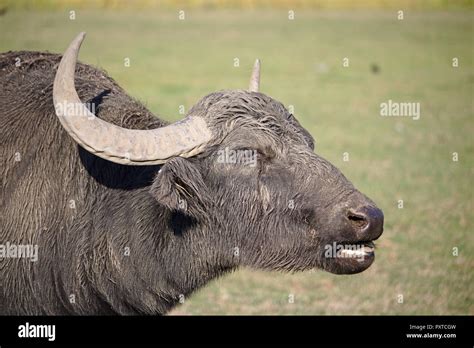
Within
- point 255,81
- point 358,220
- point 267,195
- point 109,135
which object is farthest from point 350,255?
point 255,81

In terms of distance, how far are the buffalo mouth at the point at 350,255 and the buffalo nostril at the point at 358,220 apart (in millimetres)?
137

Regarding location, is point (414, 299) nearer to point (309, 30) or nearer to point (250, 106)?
point (250, 106)

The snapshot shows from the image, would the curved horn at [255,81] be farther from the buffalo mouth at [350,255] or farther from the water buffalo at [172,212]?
the buffalo mouth at [350,255]

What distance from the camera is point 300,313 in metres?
8.49

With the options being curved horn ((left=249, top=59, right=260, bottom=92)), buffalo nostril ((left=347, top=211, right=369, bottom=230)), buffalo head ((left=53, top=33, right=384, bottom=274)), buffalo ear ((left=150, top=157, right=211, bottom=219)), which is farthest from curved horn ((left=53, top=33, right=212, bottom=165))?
curved horn ((left=249, top=59, right=260, bottom=92))

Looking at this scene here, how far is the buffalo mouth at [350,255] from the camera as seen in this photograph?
5324 millimetres

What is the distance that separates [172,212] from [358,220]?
1.30 metres

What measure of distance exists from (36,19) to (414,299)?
109ft

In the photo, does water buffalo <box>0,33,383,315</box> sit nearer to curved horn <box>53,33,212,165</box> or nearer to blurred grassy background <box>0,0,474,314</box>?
curved horn <box>53,33,212,165</box>

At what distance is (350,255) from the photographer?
5336 millimetres

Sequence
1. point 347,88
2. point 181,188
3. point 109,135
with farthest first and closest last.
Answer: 1. point 347,88
2. point 181,188
3. point 109,135

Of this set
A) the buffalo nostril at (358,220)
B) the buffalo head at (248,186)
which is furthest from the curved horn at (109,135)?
the buffalo nostril at (358,220)

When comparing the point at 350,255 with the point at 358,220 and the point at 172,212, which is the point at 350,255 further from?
the point at 172,212
